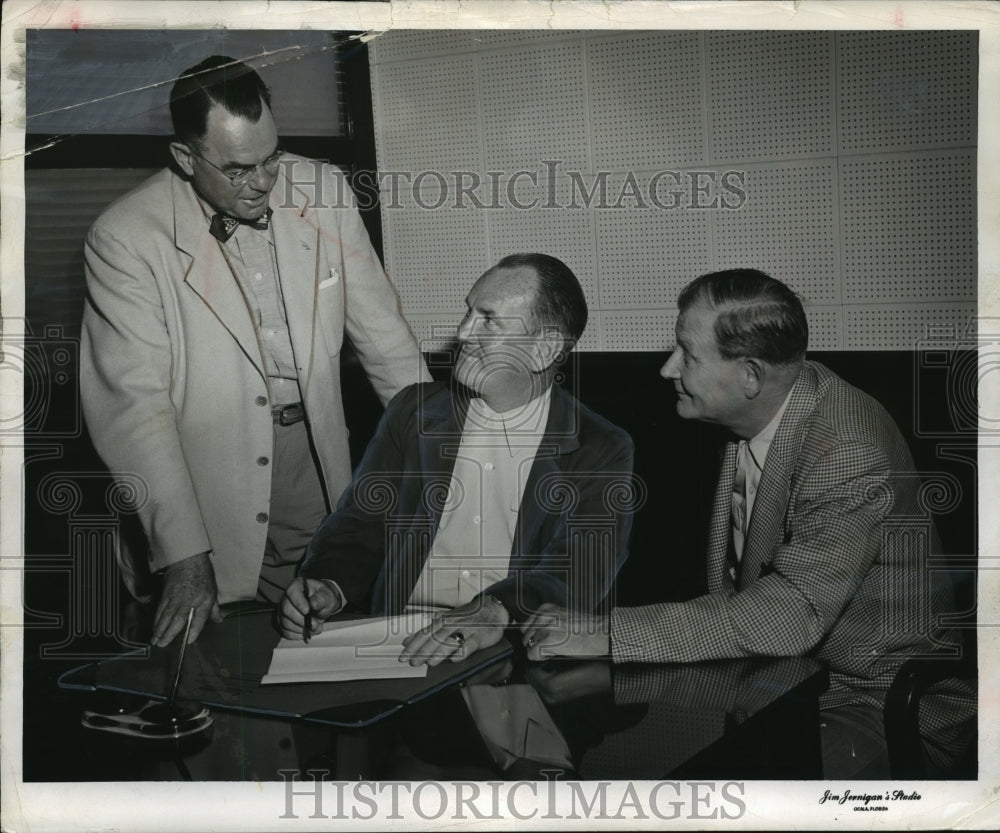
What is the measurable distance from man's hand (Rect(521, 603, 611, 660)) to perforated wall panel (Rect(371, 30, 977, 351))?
0.67 m

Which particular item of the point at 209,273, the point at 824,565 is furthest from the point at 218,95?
the point at 824,565

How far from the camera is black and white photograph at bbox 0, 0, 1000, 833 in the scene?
8.41 feet

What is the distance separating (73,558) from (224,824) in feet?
2.52

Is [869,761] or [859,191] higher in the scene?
[859,191]

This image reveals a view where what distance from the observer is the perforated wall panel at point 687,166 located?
101 inches

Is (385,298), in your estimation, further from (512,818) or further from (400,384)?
(512,818)

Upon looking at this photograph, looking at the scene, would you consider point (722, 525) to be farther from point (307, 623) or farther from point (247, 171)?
point (247, 171)

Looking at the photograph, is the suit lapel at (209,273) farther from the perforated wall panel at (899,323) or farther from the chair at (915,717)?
the chair at (915,717)

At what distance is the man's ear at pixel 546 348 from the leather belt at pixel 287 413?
1.96 ft

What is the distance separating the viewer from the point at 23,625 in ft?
8.70

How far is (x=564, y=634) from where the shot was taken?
246 cm

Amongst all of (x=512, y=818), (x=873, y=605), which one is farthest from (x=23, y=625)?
(x=873, y=605)

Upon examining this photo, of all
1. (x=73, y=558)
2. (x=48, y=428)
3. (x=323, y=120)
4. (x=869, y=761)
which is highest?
(x=323, y=120)

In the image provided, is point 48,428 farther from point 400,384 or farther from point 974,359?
point 974,359
